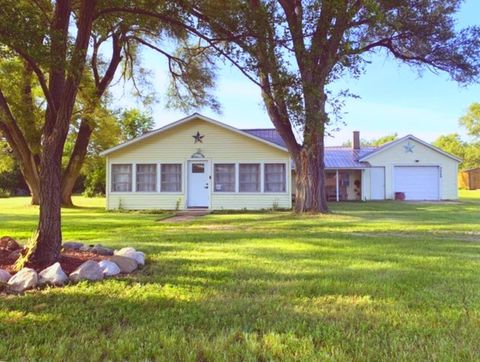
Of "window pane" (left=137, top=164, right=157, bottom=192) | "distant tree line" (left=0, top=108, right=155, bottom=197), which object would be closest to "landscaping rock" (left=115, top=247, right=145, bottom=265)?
"window pane" (left=137, top=164, right=157, bottom=192)

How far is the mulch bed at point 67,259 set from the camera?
5.48 metres

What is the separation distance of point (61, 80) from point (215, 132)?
1414cm

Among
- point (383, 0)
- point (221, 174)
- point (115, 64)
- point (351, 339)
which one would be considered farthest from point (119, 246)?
point (115, 64)

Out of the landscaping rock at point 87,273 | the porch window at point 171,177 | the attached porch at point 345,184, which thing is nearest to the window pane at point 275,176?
the porch window at point 171,177

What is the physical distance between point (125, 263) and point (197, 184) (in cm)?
1477

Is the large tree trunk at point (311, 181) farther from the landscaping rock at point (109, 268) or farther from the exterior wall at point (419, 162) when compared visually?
the exterior wall at point (419, 162)

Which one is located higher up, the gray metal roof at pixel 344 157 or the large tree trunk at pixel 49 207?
the gray metal roof at pixel 344 157

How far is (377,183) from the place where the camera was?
2806 centimetres

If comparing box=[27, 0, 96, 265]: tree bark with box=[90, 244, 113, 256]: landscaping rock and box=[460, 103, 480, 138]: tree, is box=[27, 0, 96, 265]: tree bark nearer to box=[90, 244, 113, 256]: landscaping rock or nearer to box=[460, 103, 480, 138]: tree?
box=[90, 244, 113, 256]: landscaping rock

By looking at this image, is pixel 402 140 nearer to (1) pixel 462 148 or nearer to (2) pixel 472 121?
(2) pixel 472 121

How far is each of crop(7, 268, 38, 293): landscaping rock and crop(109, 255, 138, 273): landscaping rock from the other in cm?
101

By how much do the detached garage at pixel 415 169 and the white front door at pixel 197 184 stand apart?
12058 millimetres

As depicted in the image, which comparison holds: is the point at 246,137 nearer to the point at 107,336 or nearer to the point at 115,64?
the point at 115,64

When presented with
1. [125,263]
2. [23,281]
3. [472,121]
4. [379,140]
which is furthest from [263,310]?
[379,140]
